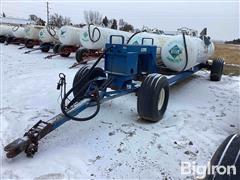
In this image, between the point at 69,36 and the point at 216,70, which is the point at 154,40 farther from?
the point at 69,36

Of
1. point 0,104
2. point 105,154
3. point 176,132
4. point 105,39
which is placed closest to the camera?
point 105,154

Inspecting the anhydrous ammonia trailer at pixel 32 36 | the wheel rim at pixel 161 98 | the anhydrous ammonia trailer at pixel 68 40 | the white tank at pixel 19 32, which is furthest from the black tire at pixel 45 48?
the wheel rim at pixel 161 98

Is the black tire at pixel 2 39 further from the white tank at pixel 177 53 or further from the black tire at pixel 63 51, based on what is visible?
the white tank at pixel 177 53

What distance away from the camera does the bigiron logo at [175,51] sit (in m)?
6.58

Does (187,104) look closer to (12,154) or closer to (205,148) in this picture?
(205,148)

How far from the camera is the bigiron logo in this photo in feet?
21.6

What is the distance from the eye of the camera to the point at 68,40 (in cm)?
1362

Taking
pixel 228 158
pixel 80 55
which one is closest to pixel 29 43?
pixel 80 55

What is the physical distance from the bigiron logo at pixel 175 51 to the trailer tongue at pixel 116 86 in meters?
0.59

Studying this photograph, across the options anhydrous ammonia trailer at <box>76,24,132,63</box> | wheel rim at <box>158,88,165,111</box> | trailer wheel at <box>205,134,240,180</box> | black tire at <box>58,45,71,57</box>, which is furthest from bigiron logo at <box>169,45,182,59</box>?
black tire at <box>58,45,71,57</box>

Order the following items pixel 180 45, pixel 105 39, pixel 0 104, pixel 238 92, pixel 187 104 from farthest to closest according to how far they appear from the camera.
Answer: pixel 105 39 → pixel 238 92 → pixel 180 45 → pixel 187 104 → pixel 0 104

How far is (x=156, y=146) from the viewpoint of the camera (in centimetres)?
397

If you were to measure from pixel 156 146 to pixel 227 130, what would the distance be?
4.96 feet

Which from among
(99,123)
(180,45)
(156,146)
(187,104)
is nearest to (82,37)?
(180,45)
